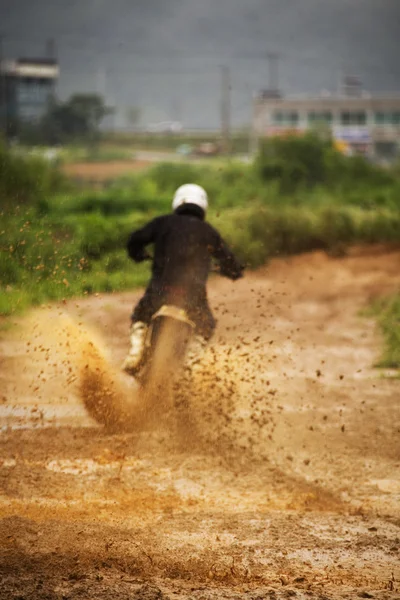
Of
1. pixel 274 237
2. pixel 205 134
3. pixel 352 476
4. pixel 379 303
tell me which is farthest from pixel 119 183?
pixel 205 134

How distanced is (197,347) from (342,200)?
23.8 metres

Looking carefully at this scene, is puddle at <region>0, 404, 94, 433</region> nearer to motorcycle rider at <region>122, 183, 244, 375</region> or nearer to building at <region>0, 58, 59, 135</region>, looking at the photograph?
motorcycle rider at <region>122, 183, 244, 375</region>

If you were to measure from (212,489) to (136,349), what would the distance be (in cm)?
132

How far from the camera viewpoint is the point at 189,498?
18.7ft

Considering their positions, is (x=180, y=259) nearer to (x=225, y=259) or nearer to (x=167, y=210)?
(x=225, y=259)

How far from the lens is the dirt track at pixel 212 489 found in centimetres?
449

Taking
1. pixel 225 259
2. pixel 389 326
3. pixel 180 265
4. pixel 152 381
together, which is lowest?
pixel 152 381

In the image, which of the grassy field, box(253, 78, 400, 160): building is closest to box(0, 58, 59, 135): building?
the grassy field

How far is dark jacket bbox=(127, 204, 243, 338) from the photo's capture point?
680 centimetres

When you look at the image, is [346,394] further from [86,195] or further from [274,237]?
[86,195]

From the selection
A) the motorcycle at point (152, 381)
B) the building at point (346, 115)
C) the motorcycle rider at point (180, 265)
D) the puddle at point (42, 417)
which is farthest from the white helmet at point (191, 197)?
the building at point (346, 115)

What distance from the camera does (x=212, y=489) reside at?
5.89m

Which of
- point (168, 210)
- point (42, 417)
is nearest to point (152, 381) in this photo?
point (42, 417)

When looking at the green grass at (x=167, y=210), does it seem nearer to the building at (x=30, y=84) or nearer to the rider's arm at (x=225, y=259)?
the rider's arm at (x=225, y=259)
